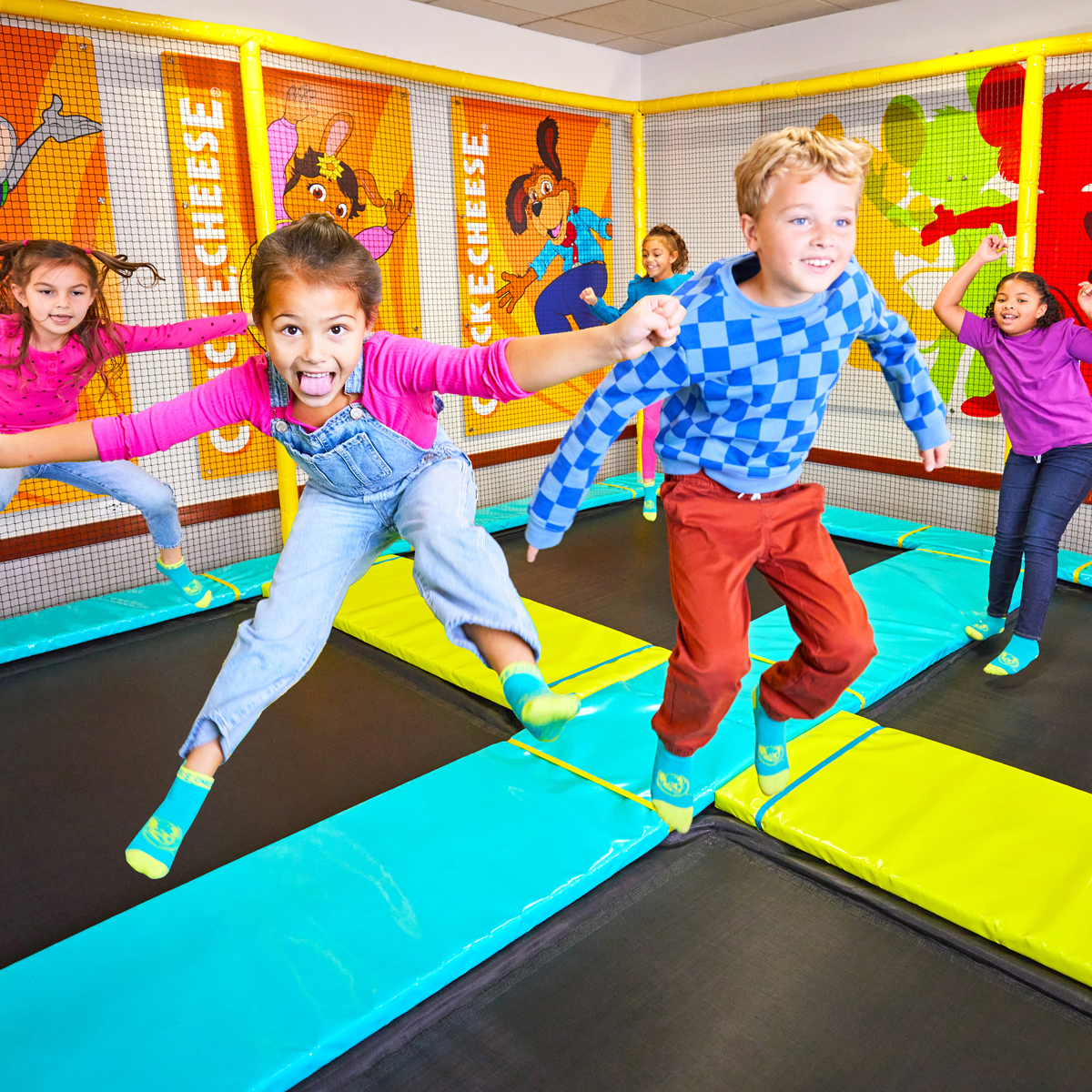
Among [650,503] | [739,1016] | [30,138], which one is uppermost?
[30,138]

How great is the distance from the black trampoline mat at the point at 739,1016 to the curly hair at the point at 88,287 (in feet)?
7.94

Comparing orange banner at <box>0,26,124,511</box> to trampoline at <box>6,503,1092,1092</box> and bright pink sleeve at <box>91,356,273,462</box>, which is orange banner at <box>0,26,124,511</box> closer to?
trampoline at <box>6,503,1092,1092</box>

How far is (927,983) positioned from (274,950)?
1332 mm

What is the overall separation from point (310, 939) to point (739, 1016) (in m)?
0.88

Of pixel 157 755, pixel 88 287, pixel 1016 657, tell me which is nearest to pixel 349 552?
pixel 157 755

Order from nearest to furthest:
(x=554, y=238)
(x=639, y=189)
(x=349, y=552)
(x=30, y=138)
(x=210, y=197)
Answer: (x=349, y=552) → (x=30, y=138) → (x=210, y=197) → (x=554, y=238) → (x=639, y=189)

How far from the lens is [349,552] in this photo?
1.79m

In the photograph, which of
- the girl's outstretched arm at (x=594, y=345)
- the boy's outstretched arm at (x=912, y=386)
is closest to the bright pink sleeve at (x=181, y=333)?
the girl's outstretched arm at (x=594, y=345)

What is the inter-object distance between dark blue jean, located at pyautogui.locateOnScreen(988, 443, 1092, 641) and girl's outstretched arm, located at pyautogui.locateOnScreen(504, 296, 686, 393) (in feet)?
7.43

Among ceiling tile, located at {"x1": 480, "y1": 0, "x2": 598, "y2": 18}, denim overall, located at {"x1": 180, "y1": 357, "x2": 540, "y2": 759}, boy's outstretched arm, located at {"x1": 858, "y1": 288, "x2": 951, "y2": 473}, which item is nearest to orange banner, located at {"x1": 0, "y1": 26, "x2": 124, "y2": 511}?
ceiling tile, located at {"x1": 480, "y1": 0, "x2": 598, "y2": 18}

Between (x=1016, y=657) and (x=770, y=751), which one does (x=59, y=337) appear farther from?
(x=1016, y=657)

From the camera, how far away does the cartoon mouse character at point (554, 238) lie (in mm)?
5312

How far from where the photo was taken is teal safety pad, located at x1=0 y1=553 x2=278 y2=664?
11.9 feet

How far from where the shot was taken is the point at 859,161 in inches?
65.4
